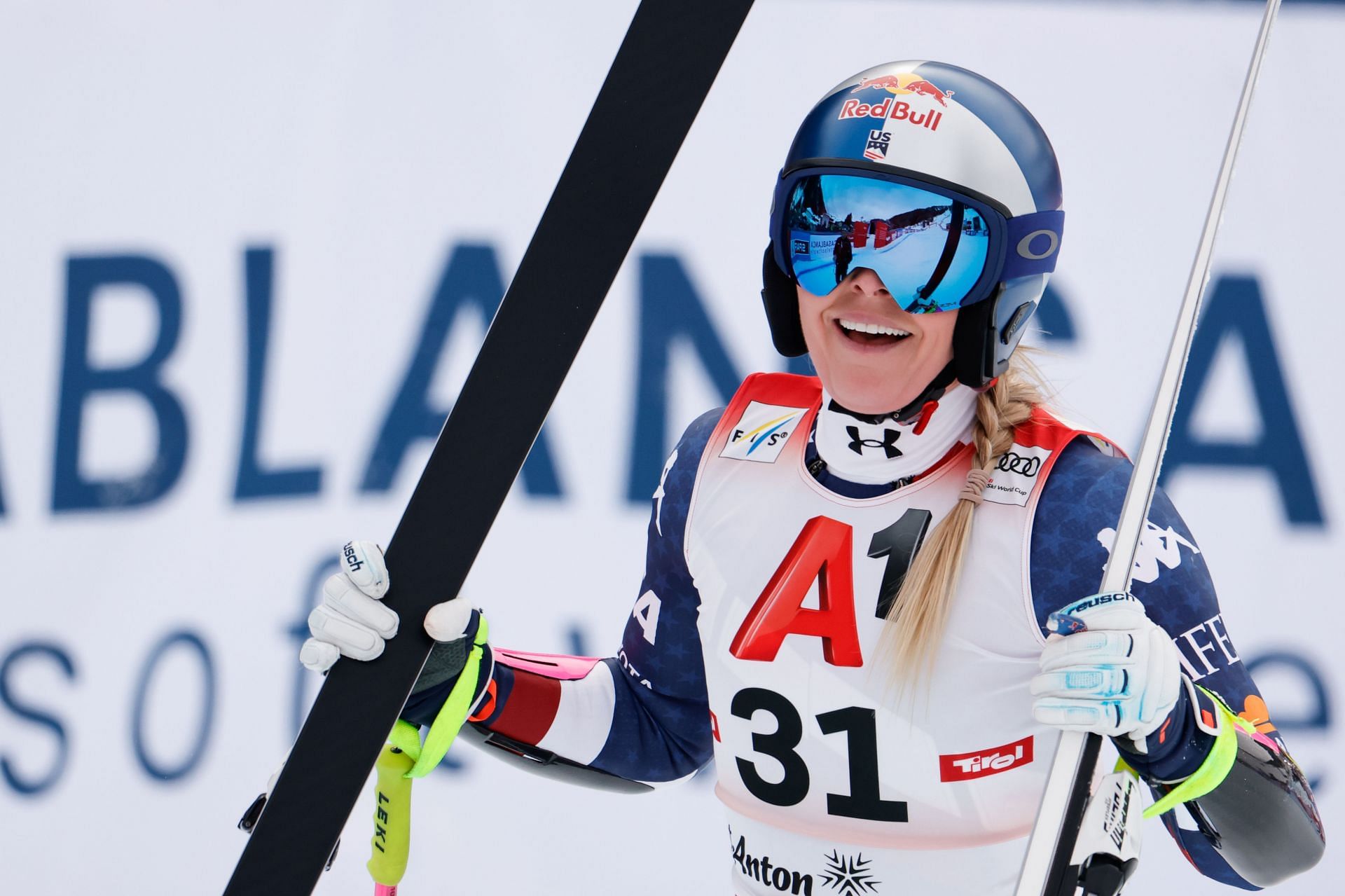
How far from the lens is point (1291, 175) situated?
2.71 m

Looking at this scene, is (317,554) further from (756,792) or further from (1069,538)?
(1069,538)

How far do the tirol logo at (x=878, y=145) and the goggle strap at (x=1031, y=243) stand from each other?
14 cm

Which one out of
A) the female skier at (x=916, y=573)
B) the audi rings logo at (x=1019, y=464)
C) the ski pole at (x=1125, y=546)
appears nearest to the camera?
the ski pole at (x=1125, y=546)

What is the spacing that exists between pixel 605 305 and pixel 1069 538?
1.53 m

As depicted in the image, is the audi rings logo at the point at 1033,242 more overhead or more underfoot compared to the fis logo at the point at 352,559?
more overhead

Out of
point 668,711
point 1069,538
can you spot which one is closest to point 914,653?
point 1069,538

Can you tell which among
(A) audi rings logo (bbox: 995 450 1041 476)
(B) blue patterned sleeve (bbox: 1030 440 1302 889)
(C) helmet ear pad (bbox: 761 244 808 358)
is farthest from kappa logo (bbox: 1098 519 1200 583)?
(C) helmet ear pad (bbox: 761 244 808 358)

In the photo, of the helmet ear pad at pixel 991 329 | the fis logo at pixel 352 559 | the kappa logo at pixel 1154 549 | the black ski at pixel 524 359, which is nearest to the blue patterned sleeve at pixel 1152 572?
the kappa logo at pixel 1154 549

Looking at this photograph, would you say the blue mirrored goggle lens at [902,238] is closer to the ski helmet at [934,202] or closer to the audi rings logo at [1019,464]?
the ski helmet at [934,202]

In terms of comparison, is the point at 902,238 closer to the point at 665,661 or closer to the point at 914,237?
the point at 914,237

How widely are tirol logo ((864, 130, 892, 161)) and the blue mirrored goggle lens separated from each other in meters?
0.02

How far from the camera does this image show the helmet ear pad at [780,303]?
4.61ft

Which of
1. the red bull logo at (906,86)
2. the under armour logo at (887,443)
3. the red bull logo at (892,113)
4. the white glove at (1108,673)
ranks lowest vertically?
the white glove at (1108,673)

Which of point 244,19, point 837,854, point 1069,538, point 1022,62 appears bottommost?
point 837,854
